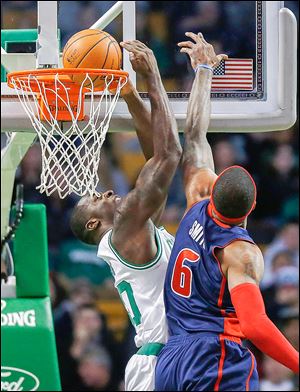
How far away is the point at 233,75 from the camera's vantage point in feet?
16.0

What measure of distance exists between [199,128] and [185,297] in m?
0.85

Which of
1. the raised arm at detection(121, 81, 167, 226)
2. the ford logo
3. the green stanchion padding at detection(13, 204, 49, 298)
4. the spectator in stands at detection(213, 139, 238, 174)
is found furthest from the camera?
the spectator in stands at detection(213, 139, 238, 174)

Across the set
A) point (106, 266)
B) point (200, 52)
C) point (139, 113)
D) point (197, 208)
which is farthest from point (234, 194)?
point (106, 266)

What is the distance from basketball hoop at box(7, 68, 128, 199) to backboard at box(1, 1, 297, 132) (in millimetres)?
113

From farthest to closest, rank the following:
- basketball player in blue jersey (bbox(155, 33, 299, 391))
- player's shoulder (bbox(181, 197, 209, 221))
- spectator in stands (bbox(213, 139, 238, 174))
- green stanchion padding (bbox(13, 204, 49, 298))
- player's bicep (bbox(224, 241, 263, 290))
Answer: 1. spectator in stands (bbox(213, 139, 238, 174))
2. green stanchion padding (bbox(13, 204, 49, 298))
3. player's shoulder (bbox(181, 197, 209, 221))
4. basketball player in blue jersey (bbox(155, 33, 299, 391))
5. player's bicep (bbox(224, 241, 263, 290))

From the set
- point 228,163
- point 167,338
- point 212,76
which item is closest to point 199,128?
point 212,76

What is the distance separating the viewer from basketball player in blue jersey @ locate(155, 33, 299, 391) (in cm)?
402

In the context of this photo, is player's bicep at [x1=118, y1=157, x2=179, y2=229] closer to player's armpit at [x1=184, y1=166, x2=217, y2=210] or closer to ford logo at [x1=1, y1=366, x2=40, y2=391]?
player's armpit at [x1=184, y1=166, x2=217, y2=210]

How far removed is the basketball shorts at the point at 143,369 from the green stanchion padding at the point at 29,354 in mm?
2335

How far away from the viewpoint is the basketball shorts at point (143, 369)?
4.42 m

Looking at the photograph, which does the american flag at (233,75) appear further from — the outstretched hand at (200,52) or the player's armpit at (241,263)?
the player's armpit at (241,263)

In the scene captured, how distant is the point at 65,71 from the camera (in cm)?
435

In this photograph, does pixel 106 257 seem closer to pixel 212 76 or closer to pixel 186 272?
pixel 186 272

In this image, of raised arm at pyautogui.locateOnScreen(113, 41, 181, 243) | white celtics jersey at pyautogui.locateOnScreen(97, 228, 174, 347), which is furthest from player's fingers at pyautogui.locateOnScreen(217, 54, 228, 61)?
white celtics jersey at pyautogui.locateOnScreen(97, 228, 174, 347)
